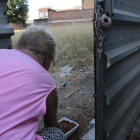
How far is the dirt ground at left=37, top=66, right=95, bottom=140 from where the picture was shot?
2.67 meters

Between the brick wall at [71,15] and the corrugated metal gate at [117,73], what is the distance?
85.6ft

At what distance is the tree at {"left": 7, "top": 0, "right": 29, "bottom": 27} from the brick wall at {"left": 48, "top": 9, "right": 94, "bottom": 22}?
500 cm

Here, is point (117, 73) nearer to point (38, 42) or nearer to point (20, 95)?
point (38, 42)

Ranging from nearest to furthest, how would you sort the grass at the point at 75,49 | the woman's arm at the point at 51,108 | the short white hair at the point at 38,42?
the woman's arm at the point at 51,108
the short white hair at the point at 38,42
the grass at the point at 75,49

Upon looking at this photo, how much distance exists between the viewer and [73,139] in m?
2.26

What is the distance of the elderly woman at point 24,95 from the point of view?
1021mm

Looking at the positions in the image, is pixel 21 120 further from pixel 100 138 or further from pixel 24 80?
pixel 100 138

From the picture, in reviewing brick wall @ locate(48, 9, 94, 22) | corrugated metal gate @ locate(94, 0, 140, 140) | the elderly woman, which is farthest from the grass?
brick wall @ locate(48, 9, 94, 22)

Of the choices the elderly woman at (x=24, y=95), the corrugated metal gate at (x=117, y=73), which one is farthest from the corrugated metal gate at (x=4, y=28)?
the corrugated metal gate at (x=117, y=73)

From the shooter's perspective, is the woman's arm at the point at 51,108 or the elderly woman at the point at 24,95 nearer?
the elderly woman at the point at 24,95

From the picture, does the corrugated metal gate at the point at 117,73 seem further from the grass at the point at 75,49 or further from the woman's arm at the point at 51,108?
the grass at the point at 75,49

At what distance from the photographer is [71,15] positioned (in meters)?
28.6

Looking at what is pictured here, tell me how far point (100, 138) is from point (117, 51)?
2.80 feet

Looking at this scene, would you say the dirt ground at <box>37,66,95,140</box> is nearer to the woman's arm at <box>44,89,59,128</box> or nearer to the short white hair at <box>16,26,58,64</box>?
the woman's arm at <box>44,89,59,128</box>
